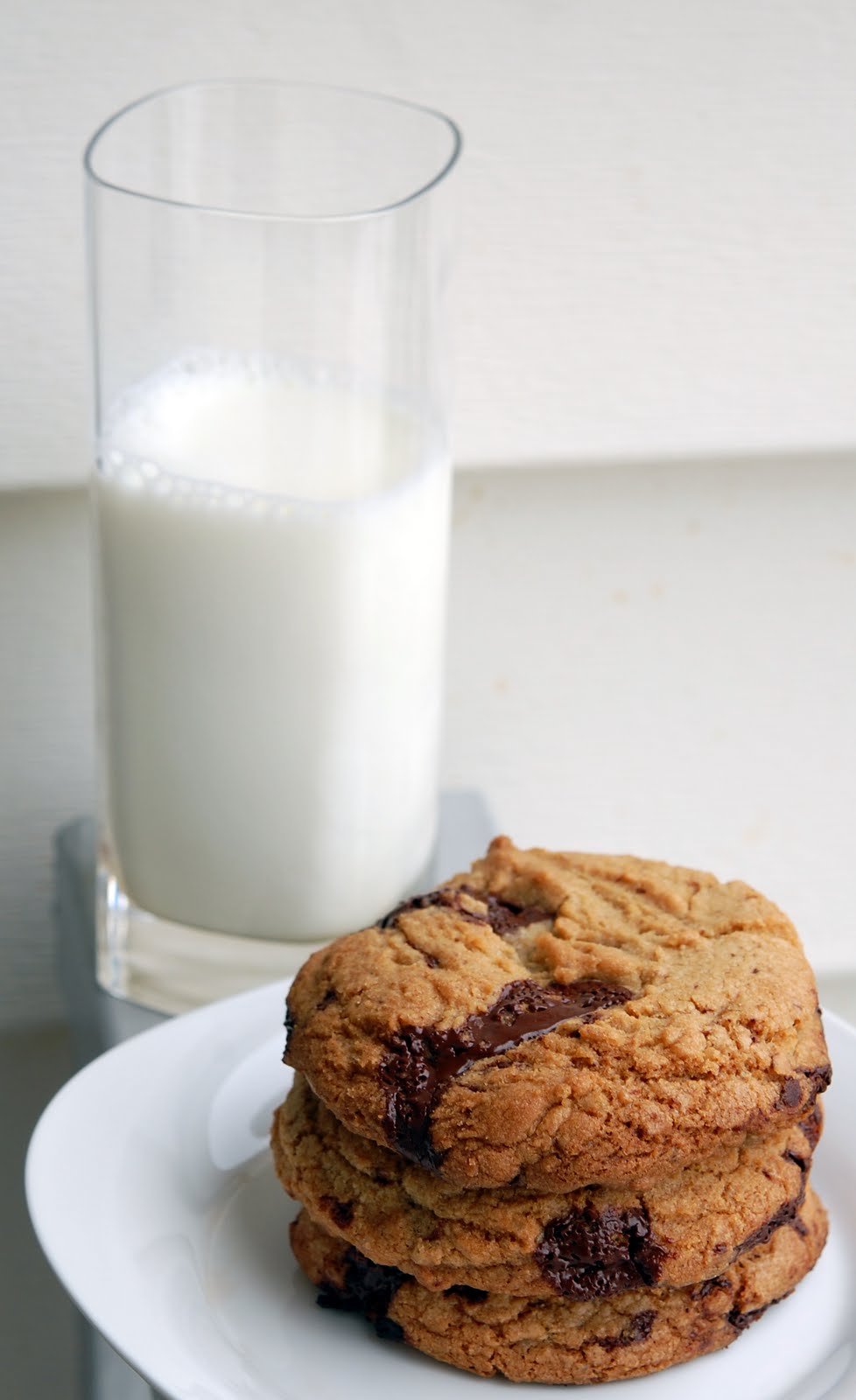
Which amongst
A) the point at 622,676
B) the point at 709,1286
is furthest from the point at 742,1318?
the point at 622,676

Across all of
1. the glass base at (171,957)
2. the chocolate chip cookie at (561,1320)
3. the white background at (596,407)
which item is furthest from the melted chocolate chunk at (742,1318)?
the white background at (596,407)

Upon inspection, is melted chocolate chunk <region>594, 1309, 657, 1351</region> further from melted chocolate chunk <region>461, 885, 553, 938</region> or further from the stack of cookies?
melted chocolate chunk <region>461, 885, 553, 938</region>

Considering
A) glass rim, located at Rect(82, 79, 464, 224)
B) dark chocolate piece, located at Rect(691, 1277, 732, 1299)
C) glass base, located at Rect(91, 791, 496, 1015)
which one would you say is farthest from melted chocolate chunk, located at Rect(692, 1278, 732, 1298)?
glass rim, located at Rect(82, 79, 464, 224)

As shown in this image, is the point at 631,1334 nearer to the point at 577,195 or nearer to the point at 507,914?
the point at 507,914

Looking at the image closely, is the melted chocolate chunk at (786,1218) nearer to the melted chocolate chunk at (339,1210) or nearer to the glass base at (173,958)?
the melted chocolate chunk at (339,1210)

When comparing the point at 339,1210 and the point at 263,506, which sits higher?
the point at 263,506

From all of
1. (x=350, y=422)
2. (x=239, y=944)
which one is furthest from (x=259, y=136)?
(x=239, y=944)
